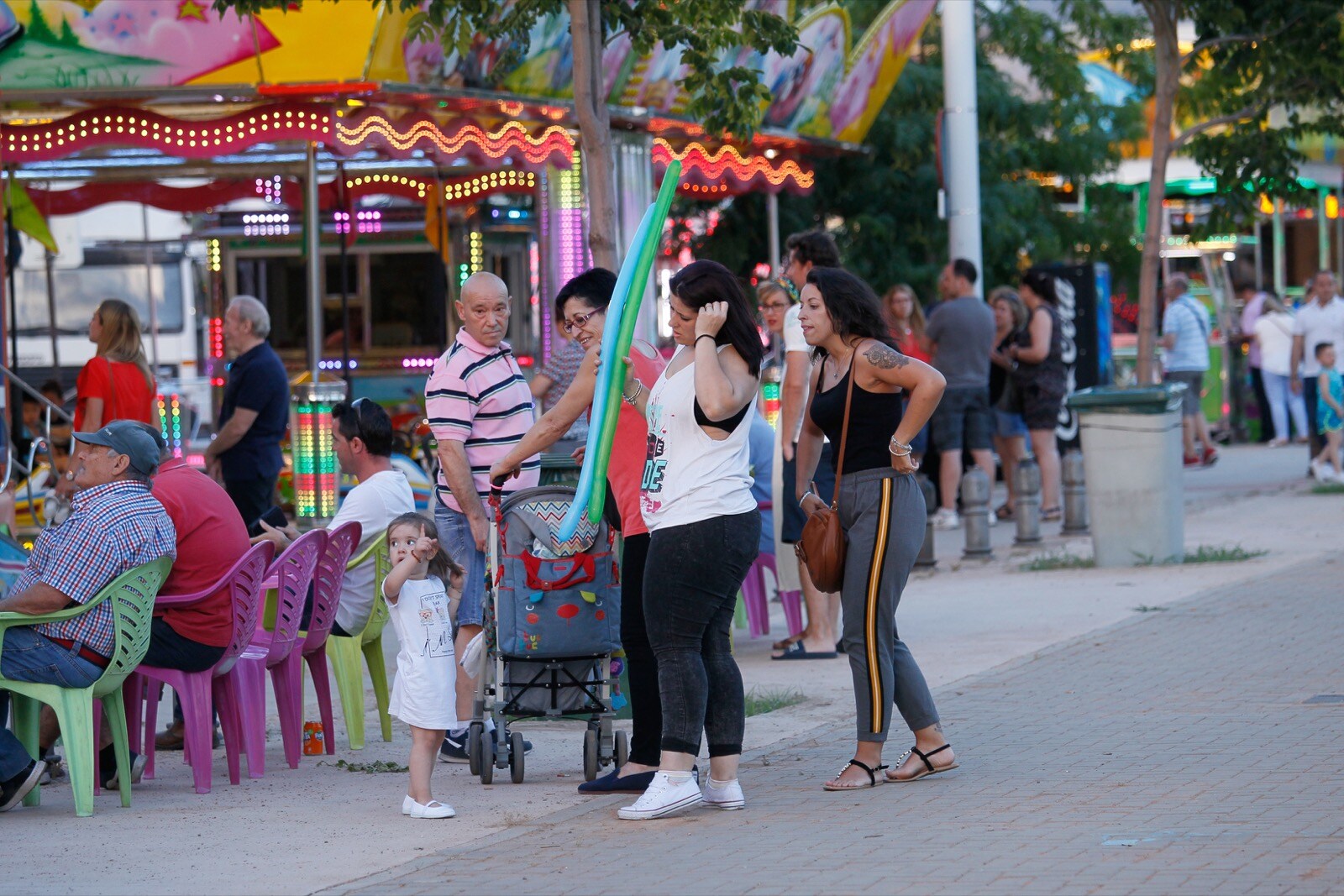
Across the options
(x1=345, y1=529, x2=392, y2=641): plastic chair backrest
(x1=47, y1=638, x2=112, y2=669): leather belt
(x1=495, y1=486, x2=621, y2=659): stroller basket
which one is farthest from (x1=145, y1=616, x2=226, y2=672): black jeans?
(x1=495, y1=486, x2=621, y2=659): stroller basket

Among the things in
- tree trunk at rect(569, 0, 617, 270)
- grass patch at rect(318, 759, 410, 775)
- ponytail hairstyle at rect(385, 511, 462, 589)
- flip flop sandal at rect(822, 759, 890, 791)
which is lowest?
grass patch at rect(318, 759, 410, 775)

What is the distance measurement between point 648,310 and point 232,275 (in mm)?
7203

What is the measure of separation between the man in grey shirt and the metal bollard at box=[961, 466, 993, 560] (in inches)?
30.9

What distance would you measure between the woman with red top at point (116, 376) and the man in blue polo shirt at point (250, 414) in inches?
16.6

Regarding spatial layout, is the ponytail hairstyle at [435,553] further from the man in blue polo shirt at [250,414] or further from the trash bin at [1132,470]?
the trash bin at [1132,470]

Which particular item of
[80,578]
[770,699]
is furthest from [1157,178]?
[80,578]

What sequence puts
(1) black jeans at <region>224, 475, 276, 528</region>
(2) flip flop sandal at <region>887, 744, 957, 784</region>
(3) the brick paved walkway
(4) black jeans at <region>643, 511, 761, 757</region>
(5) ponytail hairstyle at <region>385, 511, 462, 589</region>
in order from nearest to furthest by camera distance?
(3) the brick paved walkway
(4) black jeans at <region>643, 511, 761, 757</region>
(5) ponytail hairstyle at <region>385, 511, 462, 589</region>
(2) flip flop sandal at <region>887, 744, 957, 784</region>
(1) black jeans at <region>224, 475, 276, 528</region>

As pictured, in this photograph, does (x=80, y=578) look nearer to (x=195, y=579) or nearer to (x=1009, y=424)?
(x=195, y=579)

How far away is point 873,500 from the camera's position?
6.64 meters

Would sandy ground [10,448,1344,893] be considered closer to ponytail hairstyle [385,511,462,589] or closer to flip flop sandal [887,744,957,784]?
flip flop sandal [887,744,957,784]

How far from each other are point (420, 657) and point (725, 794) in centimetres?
113

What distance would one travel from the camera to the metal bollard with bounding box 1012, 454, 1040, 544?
46.2 feet

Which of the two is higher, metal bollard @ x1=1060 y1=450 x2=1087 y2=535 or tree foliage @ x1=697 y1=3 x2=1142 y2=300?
tree foliage @ x1=697 y1=3 x2=1142 y2=300

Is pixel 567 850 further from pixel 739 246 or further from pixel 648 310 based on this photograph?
pixel 739 246
